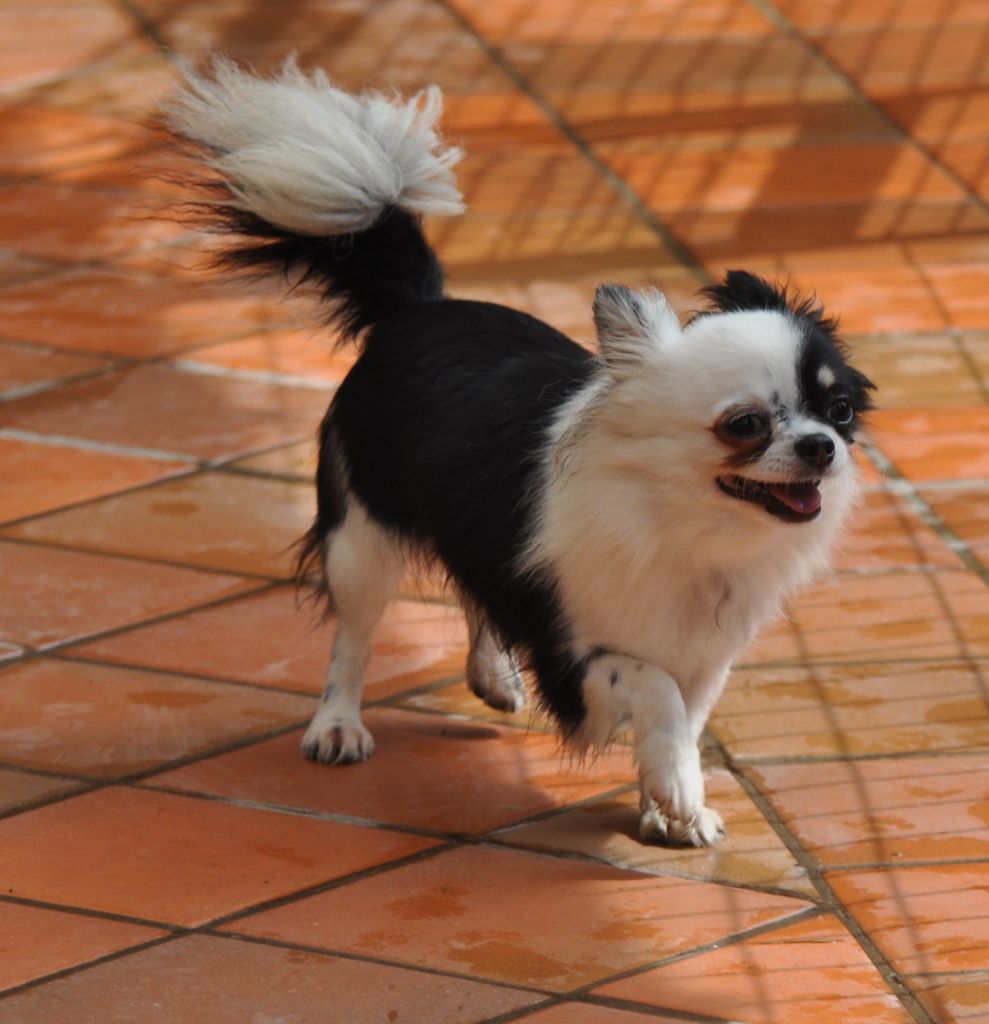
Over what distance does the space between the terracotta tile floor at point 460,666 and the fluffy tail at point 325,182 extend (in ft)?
0.78

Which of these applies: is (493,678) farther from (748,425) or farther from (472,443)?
(748,425)

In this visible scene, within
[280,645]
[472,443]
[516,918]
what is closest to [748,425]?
[472,443]

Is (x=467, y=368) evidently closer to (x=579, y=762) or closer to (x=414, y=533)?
(x=414, y=533)

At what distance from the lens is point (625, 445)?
291cm

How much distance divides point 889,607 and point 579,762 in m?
0.91

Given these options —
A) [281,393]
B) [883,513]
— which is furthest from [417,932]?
[281,393]

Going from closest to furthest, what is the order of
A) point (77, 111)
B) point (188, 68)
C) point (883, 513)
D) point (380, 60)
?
point (188, 68), point (883, 513), point (77, 111), point (380, 60)

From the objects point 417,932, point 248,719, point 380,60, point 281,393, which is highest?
point 417,932

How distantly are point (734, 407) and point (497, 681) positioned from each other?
1.06 meters

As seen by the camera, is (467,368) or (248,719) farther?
(248,719)

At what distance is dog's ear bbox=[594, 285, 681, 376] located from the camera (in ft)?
9.50

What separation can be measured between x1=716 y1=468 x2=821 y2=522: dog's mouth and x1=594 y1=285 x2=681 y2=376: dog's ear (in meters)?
0.23

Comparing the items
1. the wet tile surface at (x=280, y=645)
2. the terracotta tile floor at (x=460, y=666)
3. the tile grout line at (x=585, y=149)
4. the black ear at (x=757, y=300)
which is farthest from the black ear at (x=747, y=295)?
the tile grout line at (x=585, y=149)

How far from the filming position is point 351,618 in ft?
11.5
